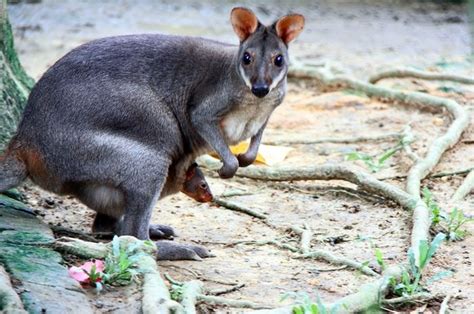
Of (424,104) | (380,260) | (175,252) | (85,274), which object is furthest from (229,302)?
(424,104)

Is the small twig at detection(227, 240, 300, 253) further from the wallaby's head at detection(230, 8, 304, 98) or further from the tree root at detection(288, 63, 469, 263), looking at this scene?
the wallaby's head at detection(230, 8, 304, 98)

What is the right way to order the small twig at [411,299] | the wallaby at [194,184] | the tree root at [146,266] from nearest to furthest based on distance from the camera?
the tree root at [146,266] → the small twig at [411,299] → the wallaby at [194,184]

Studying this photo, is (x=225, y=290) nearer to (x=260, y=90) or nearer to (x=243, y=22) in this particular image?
(x=260, y=90)

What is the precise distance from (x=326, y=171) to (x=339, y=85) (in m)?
2.67

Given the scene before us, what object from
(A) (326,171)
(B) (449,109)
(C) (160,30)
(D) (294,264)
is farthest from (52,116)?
(C) (160,30)

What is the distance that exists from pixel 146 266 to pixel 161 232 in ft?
3.26

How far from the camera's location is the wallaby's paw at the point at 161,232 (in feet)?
18.9

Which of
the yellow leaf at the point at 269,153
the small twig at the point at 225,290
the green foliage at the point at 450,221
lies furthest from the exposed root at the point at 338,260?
the yellow leaf at the point at 269,153

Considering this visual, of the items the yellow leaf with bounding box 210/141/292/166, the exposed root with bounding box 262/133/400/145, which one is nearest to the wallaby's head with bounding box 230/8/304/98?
the yellow leaf with bounding box 210/141/292/166

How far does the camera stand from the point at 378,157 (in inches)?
293

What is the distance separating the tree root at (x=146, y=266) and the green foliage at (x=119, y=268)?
0.15ft

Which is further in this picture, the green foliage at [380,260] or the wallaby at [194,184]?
the wallaby at [194,184]

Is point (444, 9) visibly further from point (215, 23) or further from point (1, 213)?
point (1, 213)

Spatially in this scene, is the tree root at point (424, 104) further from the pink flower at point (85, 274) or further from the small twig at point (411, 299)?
the pink flower at point (85, 274)
